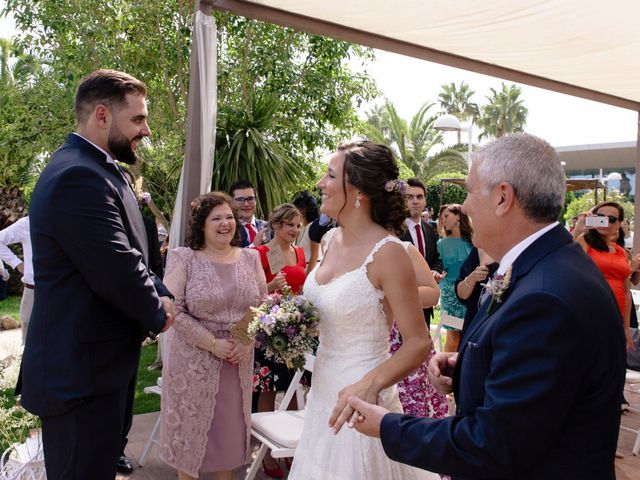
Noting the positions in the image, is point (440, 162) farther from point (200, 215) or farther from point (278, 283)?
point (200, 215)

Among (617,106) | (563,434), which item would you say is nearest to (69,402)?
(563,434)

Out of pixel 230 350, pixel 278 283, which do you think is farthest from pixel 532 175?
A: pixel 278 283

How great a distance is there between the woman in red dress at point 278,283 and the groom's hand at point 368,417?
2837 millimetres

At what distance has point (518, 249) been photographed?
1637 millimetres

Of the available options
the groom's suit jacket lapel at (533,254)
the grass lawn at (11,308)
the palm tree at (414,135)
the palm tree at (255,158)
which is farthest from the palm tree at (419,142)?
the groom's suit jacket lapel at (533,254)

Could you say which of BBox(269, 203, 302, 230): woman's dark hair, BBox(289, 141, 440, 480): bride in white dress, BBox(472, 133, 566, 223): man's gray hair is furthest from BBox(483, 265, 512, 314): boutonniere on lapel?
BBox(269, 203, 302, 230): woman's dark hair

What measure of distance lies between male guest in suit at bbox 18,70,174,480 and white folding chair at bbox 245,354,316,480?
1.39 metres

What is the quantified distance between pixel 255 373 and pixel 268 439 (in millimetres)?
1289

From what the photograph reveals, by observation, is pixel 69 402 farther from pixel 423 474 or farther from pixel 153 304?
pixel 423 474

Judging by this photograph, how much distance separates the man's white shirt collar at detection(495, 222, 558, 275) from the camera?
161 cm

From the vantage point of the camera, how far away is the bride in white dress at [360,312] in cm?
274

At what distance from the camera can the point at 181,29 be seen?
948cm

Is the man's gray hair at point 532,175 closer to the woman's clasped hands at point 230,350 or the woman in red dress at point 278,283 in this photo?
the woman's clasped hands at point 230,350

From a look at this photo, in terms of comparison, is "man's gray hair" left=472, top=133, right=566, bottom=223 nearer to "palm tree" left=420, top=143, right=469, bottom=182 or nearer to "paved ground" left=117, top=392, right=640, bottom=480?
"paved ground" left=117, top=392, right=640, bottom=480
